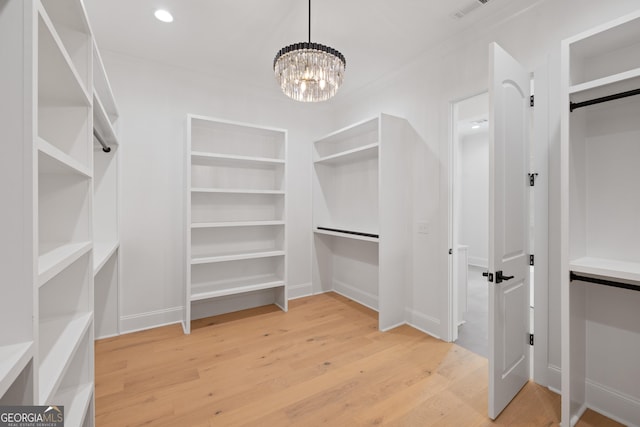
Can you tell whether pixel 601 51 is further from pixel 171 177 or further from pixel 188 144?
pixel 171 177

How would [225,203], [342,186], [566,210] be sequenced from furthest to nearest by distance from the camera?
[342,186] → [225,203] → [566,210]

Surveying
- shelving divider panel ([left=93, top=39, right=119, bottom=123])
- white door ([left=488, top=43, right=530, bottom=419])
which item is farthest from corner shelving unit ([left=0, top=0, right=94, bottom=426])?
white door ([left=488, top=43, right=530, bottom=419])

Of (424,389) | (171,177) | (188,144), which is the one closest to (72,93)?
(188,144)

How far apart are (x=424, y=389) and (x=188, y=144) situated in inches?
123

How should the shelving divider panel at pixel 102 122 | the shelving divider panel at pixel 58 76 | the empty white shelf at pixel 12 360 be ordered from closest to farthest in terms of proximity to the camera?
the empty white shelf at pixel 12 360, the shelving divider panel at pixel 58 76, the shelving divider panel at pixel 102 122

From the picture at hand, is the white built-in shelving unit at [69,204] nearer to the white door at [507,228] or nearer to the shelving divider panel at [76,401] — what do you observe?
the shelving divider panel at [76,401]

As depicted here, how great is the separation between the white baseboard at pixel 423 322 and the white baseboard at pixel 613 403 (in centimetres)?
116

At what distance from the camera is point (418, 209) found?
314cm

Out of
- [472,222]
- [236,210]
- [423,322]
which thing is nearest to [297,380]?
[423,322]

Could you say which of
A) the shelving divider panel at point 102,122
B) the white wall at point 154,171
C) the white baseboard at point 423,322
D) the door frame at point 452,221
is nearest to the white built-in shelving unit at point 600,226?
the door frame at point 452,221

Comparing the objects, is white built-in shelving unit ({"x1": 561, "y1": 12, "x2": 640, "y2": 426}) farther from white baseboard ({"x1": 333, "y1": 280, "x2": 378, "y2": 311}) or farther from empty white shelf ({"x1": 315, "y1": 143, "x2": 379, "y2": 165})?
white baseboard ({"x1": 333, "y1": 280, "x2": 378, "y2": 311})

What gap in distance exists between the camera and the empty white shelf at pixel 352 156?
338cm

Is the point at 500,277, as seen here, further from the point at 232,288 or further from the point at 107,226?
the point at 107,226

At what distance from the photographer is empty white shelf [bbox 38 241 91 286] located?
92 centimetres
